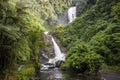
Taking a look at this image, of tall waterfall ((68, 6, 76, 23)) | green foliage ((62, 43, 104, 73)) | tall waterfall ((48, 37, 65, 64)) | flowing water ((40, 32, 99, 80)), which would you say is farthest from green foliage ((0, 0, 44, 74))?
tall waterfall ((68, 6, 76, 23))

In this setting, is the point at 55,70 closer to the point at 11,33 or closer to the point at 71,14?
the point at 11,33

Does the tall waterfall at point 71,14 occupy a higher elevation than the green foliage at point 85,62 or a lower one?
higher

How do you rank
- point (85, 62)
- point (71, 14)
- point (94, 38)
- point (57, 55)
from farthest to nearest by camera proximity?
point (71, 14) < point (57, 55) < point (94, 38) < point (85, 62)

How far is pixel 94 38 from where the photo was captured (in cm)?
5931

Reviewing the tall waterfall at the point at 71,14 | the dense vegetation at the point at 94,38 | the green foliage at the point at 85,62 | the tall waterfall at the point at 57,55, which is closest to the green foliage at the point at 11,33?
the green foliage at the point at 85,62

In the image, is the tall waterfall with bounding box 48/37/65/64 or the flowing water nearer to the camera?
the flowing water

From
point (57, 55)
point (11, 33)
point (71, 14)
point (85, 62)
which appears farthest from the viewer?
point (71, 14)

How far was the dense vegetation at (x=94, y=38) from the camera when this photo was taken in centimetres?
4506

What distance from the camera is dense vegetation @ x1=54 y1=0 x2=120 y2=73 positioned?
4506 cm

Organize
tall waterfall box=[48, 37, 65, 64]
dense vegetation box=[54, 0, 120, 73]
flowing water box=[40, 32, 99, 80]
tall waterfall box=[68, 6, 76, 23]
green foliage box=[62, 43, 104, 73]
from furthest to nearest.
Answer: tall waterfall box=[68, 6, 76, 23] → tall waterfall box=[48, 37, 65, 64] → dense vegetation box=[54, 0, 120, 73] → green foliage box=[62, 43, 104, 73] → flowing water box=[40, 32, 99, 80]

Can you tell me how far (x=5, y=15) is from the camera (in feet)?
82.5

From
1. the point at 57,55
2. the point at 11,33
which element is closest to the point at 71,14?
the point at 57,55

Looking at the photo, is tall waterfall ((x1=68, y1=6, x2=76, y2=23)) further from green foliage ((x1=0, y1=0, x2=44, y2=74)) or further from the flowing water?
green foliage ((x1=0, y1=0, x2=44, y2=74))

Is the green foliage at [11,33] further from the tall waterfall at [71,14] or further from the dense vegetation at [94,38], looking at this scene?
the tall waterfall at [71,14]
